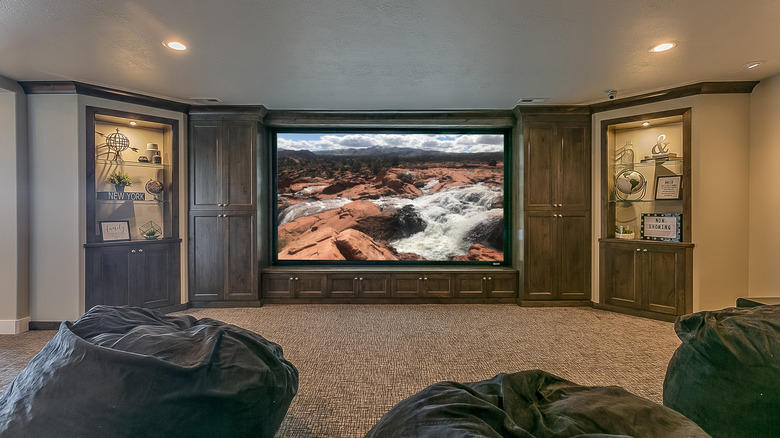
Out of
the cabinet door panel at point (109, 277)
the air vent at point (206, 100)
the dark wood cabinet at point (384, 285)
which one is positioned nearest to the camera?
the cabinet door panel at point (109, 277)

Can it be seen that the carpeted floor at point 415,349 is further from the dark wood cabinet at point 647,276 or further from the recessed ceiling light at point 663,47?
the recessed ceiling light at point 663,47

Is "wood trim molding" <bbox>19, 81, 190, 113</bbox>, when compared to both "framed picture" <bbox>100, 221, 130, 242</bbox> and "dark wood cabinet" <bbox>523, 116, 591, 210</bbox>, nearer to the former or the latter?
"framed picture" <bbox>100, 221, 130, 242</bbox>

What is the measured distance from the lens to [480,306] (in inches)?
180

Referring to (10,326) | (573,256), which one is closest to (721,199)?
(573,256)

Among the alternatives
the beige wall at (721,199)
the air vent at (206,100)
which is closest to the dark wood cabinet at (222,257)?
the air vent at (206,100)

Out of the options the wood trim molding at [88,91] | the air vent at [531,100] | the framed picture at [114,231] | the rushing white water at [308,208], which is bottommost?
the framed picture at [114,231]

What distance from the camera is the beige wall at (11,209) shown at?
140 inches

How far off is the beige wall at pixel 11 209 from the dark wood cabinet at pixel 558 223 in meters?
5.70

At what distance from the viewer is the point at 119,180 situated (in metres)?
4.11

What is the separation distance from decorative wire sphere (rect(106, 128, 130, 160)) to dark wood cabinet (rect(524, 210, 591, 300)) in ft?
16.9

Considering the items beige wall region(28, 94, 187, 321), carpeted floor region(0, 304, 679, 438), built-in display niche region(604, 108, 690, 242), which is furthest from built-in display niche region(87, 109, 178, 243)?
built-in display niche region(604, 108, 690, 242)

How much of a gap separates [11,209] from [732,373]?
19.0ft

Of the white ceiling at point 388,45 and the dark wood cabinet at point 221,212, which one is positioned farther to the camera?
the dark wood cabinet at point 221,212

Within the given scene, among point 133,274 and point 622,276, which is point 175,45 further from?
point 622,276
